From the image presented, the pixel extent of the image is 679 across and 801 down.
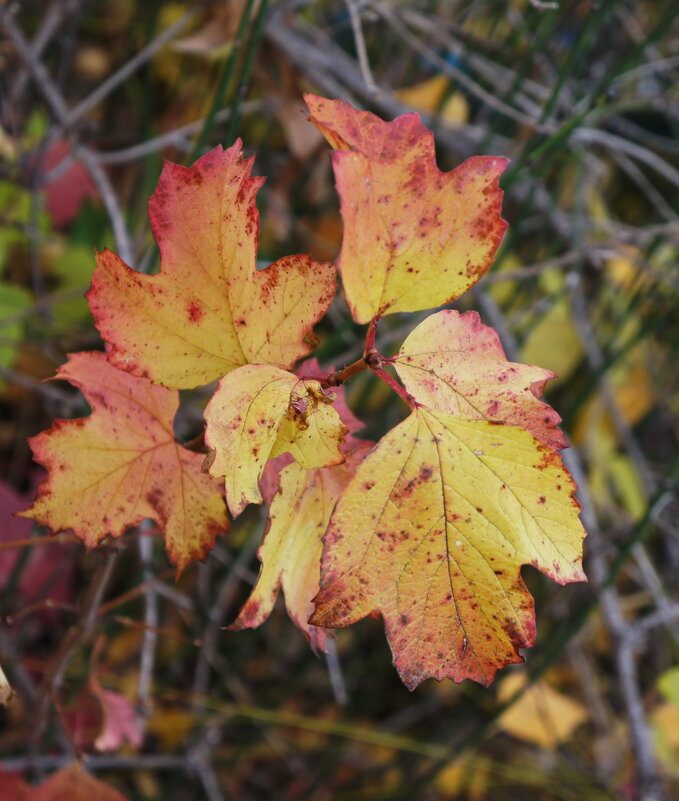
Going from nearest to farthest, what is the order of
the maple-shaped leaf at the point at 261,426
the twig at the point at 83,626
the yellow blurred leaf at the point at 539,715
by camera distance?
1. the maple-shaped leaf at the point at 261,426
2. the twig at the point at 83,626
3. the yellow blurred leaf at the point at 539,715

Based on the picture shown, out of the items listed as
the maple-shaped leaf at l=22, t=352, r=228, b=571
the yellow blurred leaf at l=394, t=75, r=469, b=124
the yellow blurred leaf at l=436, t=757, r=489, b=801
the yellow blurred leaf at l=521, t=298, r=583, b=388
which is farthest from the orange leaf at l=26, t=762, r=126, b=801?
the yellow blurred leaf at l=394, t=75, r=469, b=124

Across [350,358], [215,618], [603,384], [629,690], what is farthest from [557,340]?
[215,618]

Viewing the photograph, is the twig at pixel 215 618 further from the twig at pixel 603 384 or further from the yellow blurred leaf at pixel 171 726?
the twig at pixel 603 384

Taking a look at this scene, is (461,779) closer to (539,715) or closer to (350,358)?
(539,715)

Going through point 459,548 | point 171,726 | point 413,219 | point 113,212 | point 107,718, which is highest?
Answer: point 413,219

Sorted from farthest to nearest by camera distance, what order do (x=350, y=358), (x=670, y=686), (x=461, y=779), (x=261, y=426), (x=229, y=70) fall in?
1. (x=461, y=779)
2. (x=350, y=358)
3. (x=670, y=686)
4. (x=229, y=70)
5. (x=261, y=426)

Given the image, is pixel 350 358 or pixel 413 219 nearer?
pixel 413 219

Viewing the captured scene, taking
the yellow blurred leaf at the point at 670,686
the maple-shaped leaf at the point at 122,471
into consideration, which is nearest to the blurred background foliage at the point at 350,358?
the yellow blurred leaf at the point at 670,686

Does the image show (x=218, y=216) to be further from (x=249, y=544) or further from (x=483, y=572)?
(x=249, y=544)
